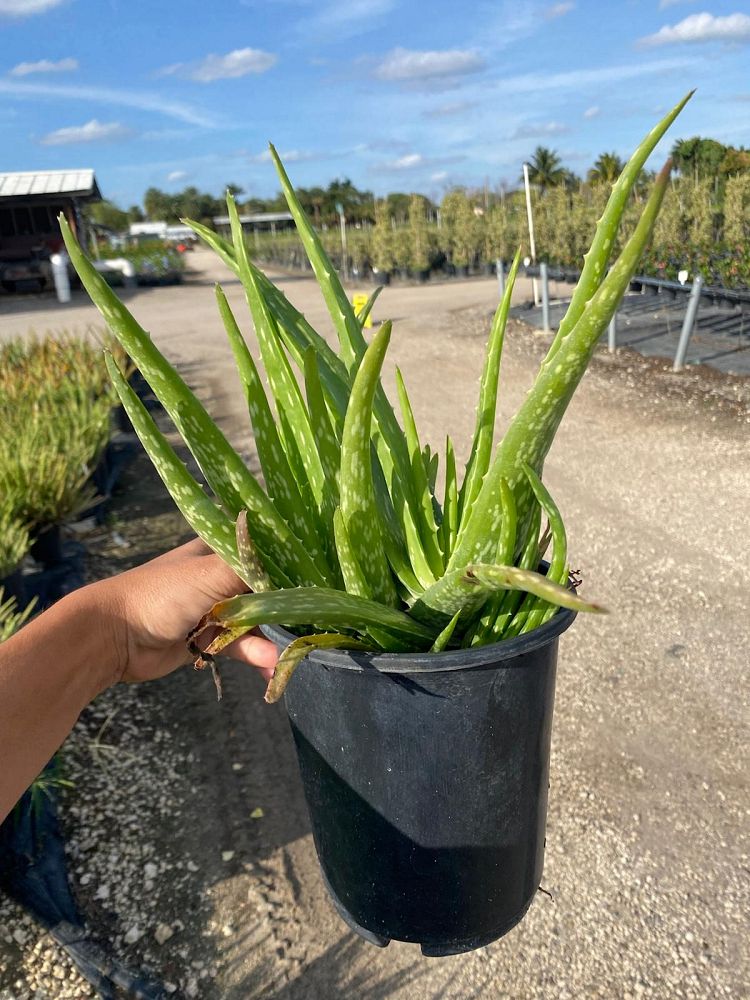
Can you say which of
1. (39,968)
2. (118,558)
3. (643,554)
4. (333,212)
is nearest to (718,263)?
(643,554)

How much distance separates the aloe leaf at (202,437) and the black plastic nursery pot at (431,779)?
0.10m

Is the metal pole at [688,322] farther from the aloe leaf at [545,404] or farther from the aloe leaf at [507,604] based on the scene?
the aloe leaf at [545,404]

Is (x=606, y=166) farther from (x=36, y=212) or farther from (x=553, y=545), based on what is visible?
(x=553, y=545)

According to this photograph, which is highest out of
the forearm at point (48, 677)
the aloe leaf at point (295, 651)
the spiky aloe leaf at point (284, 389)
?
the spiky aloe leaf at point (284, 389)

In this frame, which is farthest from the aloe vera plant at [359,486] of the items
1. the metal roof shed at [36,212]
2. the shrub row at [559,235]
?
the metal roof shed at [36,212]

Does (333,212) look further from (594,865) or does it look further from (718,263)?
(594,865)

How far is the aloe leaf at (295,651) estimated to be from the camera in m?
0.73

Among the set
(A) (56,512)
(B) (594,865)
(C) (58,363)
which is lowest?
(B) (594,865)

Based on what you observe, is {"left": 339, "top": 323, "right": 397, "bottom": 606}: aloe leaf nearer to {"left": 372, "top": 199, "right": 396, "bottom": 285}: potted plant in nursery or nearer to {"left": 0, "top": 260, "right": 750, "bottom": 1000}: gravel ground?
{"left": 0, "top": 260, "right": 750, "bottom": 1000}: gravel ground

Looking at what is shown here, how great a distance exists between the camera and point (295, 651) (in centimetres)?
78

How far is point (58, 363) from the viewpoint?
5172 millimetres

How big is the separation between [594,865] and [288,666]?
1.48 metres

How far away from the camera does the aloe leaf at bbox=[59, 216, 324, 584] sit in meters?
0.78

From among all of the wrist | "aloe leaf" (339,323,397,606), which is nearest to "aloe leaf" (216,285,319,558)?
"aloe leaf" (339,323,397,606)
